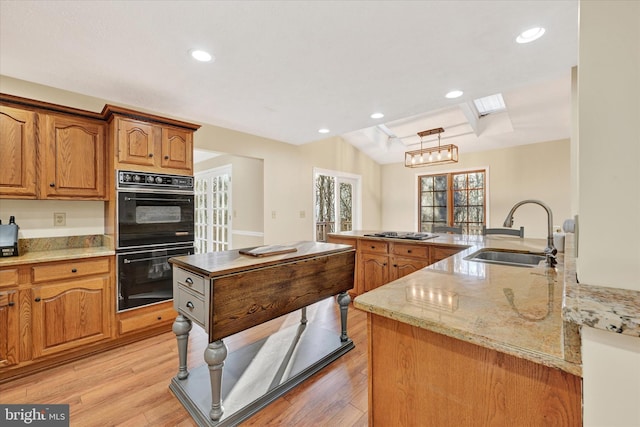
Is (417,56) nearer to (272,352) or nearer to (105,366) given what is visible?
(272,352)

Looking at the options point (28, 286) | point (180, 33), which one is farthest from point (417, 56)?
point (28, 286)

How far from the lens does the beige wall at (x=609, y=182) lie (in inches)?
23.3

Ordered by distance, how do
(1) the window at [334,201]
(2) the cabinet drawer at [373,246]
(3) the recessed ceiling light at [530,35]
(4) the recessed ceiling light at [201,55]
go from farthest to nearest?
(1) the window at [334,201] → (2) the cabinet drawer at [373,246] → (4) the recessed ceiling light at [201,55] → (3) the recessed ceiling light at [530,35]

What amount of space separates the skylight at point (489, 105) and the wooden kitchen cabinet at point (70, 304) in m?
5.04

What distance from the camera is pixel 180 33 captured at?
171cm

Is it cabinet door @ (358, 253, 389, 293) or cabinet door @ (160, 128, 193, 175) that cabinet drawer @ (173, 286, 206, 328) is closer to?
cabinet door @ (160, 128, 193, 175)

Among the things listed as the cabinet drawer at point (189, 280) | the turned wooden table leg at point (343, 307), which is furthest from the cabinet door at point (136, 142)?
the turned wooden table leg at point (343, 307)

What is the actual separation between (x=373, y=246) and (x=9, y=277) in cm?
320

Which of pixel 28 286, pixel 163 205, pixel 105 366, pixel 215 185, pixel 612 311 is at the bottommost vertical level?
pixel 105 366

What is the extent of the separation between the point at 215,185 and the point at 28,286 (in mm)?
3831

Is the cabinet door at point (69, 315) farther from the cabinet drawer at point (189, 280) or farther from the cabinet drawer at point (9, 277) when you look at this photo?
the cabinet drawer at point (189, 280)

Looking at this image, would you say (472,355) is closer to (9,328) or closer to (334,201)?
(9,328)

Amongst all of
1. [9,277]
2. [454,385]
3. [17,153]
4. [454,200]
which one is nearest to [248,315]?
[454,385]

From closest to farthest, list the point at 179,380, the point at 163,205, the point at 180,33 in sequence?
the point at 180,33
the point at 179,380
the point at 163,205
